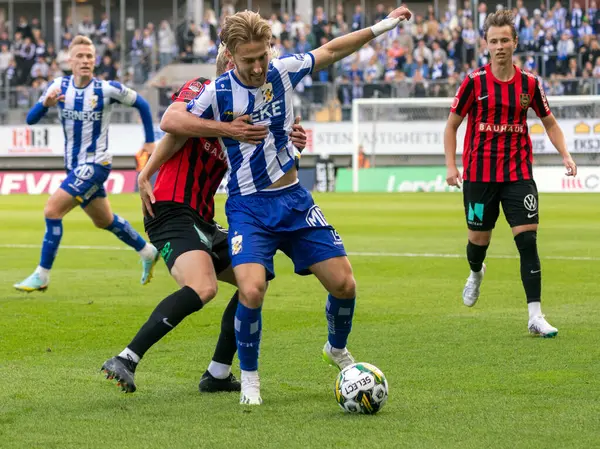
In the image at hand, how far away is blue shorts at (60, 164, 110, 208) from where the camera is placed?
1084 centimetres

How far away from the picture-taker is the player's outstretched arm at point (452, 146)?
8383mm

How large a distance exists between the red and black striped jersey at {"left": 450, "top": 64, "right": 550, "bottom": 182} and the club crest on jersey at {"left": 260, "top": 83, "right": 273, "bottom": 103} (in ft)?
9.16

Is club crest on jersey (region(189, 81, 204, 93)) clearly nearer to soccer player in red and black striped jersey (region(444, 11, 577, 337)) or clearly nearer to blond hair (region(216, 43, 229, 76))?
blond hair (region(216, 43, 229, 76))

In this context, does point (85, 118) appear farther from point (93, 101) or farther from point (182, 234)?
point (182, 234)

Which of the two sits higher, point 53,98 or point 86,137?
point 53,98

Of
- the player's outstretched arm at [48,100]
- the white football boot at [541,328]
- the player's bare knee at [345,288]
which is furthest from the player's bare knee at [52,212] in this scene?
the player's bare knee at [345,288]

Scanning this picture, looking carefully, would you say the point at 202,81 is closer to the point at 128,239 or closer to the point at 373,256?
the point at 128,239

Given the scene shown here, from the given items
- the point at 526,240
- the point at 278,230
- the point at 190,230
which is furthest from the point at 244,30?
the point at 526,240

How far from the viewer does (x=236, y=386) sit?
6.06m

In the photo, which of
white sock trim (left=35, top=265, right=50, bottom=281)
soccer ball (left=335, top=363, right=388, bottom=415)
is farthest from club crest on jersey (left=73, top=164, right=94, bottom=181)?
soccer ball (left=335, top=363, right=388, bottom=415)

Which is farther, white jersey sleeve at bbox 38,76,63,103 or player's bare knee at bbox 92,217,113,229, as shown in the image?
player's bare knee at bbox 92,217,113,229

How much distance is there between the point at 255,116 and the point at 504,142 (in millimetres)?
3041

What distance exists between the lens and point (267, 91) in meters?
5.80

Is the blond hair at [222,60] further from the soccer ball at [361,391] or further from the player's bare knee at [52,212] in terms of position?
the player's bare knee at [52,212]
